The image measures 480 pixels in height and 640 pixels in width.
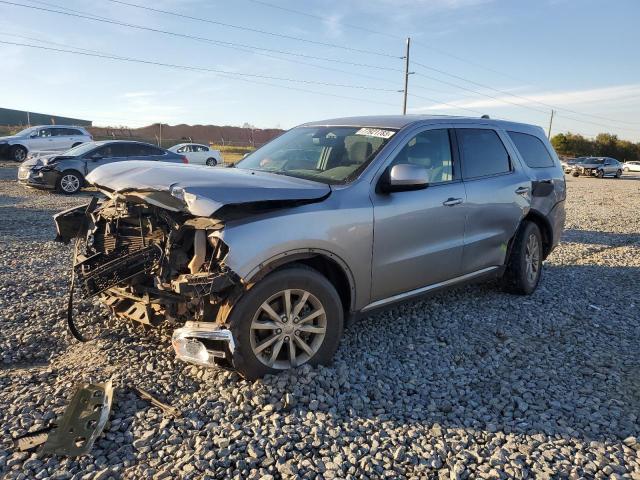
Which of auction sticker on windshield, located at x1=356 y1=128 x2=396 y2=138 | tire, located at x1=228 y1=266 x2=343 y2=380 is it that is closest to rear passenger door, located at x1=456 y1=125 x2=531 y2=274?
auction sticker on windshield, located at x1=356 y1=128 x2=396 y2=138

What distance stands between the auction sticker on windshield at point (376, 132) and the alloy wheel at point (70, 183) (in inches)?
464

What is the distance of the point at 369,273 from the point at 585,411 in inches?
65.8

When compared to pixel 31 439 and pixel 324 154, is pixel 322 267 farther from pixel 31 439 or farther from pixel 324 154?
pixel 31 439

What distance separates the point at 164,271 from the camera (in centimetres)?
318

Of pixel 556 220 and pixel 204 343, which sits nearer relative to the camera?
pixel 204 343

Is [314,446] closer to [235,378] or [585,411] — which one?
[235,378]

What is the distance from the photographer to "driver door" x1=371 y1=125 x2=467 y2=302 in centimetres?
375

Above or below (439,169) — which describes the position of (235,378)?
below

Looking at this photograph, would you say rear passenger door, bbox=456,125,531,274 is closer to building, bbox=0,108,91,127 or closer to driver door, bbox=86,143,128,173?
driver door, bbox=86,143,128,173

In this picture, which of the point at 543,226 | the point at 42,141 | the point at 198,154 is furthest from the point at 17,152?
the point at 543,226

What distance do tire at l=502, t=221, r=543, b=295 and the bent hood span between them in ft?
9.16

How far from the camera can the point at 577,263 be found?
24.1 ft

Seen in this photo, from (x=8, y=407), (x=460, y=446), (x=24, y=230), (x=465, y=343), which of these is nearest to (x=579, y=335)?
(x=465, y=343)

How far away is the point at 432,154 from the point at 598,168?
123ft
